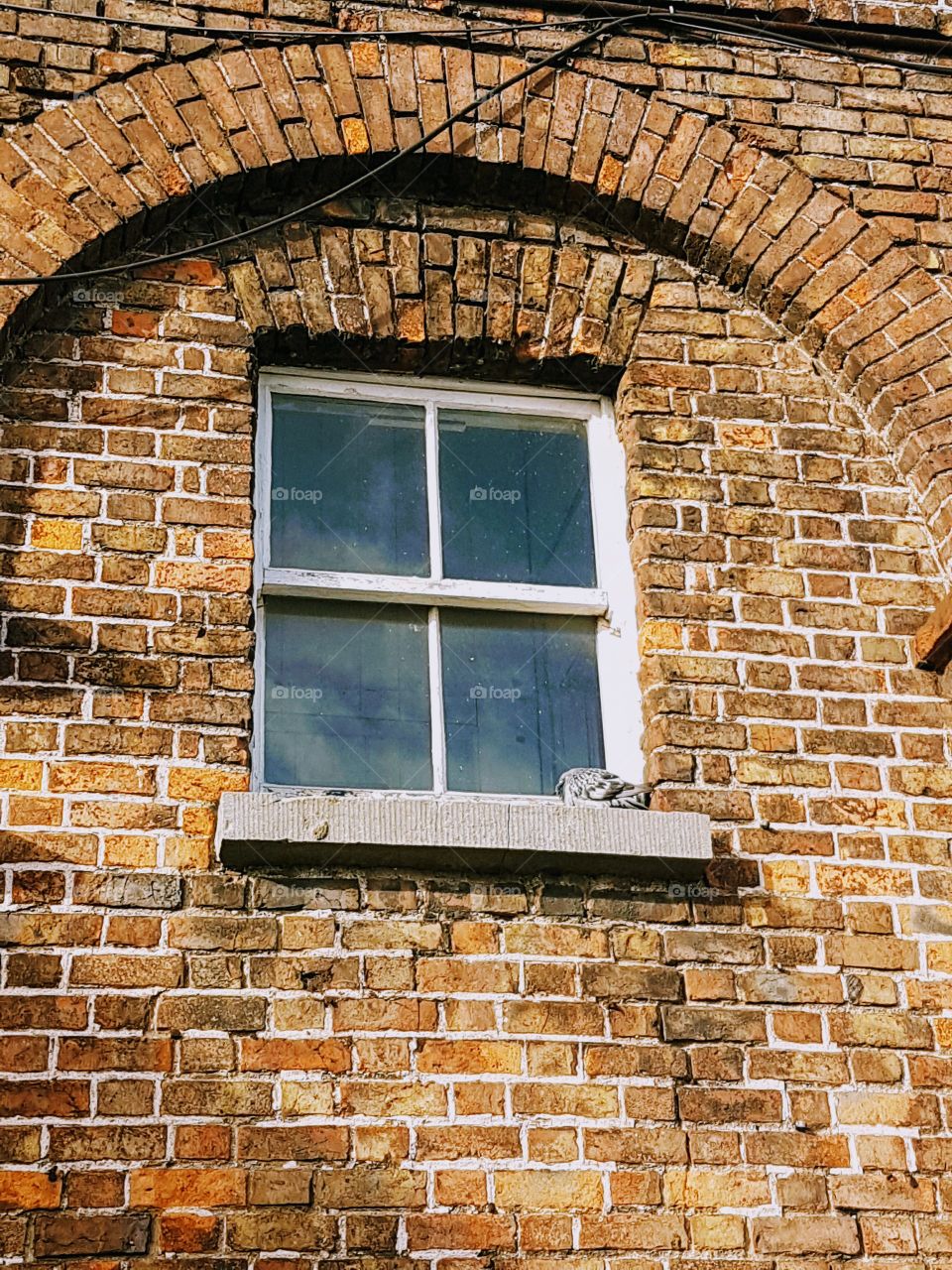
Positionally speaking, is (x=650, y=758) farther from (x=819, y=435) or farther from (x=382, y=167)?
(x=382, y=167)

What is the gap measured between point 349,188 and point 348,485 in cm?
87

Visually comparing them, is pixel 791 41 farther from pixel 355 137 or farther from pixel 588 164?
pixel 355 137

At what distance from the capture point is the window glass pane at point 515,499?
16.8 feet

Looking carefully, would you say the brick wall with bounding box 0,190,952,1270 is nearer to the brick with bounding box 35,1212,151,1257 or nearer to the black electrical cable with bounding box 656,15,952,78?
the brick with bounding box 35,1212,151,1257

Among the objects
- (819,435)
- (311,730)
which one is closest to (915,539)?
(819,435)

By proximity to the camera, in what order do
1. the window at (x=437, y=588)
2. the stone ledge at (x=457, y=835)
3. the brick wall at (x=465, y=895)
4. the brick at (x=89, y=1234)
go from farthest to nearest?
the window at (x=437, y=588)
the stone ledge at (x=457, y=835)
the brick wall at (x=465, y=895)
the brick at (x=89, y=1234)

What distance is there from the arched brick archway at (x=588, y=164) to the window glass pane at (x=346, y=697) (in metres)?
1.25

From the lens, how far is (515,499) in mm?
5219

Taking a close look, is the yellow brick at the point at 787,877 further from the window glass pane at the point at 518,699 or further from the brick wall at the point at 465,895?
the window glass pane at the point at 518,699

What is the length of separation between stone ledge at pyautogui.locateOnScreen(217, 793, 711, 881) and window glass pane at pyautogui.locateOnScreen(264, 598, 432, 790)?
24 cm

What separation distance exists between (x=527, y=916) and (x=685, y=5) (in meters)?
3.01

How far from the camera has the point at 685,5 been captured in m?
5.73

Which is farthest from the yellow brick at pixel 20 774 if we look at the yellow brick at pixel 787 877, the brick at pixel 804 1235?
the brick at pixel 804 1235

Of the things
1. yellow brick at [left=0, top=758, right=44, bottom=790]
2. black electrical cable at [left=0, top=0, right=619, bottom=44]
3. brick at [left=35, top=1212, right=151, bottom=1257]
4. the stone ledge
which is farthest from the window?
brick at [left=35, top=1212, right=151, bottom=1257]
